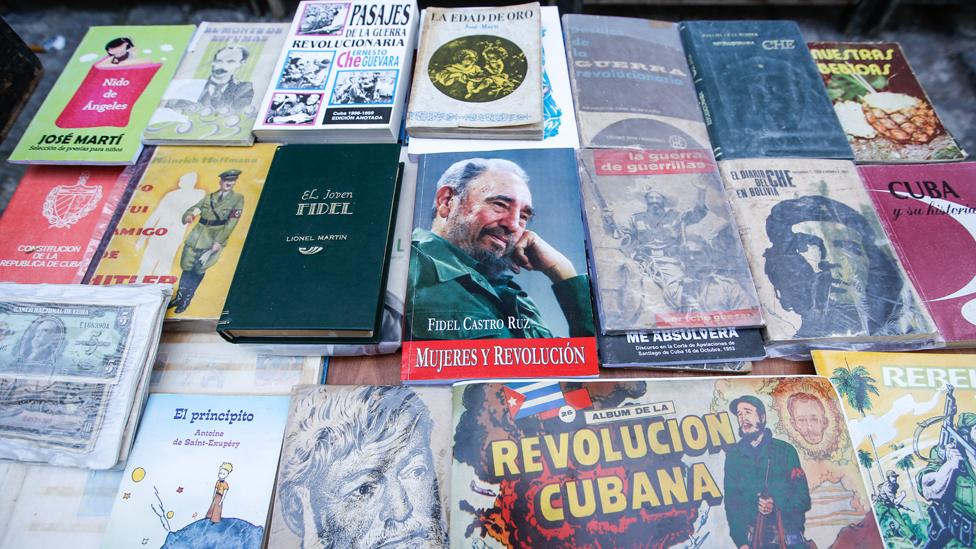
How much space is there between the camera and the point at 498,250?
1.19 metres

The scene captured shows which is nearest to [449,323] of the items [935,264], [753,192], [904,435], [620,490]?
[620,490]

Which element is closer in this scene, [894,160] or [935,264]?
[935,264]

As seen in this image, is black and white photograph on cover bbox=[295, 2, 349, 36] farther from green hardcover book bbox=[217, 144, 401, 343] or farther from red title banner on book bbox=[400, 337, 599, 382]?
red title banner on book bbox=[400, 337, 599, 382]

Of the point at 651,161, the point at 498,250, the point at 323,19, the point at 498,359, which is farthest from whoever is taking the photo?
the point at 323,19

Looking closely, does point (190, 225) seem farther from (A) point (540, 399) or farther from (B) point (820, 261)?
(B) point (820, 261)

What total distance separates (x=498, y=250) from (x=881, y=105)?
121 cm

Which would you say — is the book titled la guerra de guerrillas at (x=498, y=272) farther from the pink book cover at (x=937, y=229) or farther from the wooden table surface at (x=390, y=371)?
the pink book cover at (x=937, y=229)

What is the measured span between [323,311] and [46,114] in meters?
1.07

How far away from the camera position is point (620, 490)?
3.23ft

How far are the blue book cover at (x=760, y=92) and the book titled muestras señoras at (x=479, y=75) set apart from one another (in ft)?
1.58

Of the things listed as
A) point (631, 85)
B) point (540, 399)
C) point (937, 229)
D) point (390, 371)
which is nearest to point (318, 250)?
point (390, 371)

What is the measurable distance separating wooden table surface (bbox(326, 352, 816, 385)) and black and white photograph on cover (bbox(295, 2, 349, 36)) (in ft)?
3.35

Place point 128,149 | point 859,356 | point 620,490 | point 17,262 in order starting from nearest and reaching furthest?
point 620,490 → point 859,356 → point 17,262 → point 128,149

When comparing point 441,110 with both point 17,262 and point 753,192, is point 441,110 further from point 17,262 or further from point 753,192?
point 17,262
